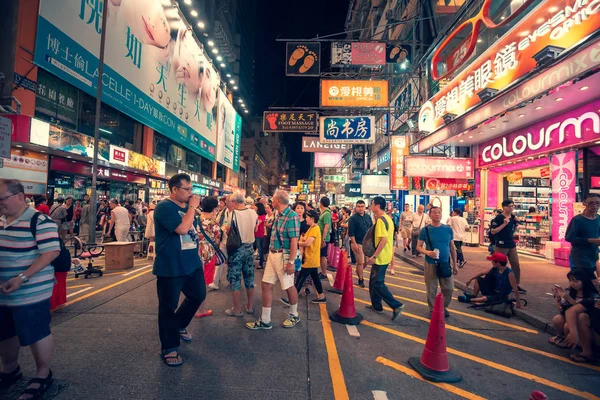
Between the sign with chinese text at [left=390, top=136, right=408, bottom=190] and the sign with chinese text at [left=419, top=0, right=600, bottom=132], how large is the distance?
725cm

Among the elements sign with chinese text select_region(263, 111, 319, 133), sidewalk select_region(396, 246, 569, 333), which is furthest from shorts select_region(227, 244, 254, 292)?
sign with chinese text select_region(263, 111, 319, 133)

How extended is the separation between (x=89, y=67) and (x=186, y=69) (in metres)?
10.9

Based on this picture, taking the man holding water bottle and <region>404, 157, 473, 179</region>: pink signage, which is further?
<region>404, 157, 473, 179</region>: pink signage

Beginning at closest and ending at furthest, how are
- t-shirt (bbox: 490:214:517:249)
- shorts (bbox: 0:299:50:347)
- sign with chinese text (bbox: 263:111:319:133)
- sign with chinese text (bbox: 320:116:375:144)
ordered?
shorts (bbox: 0:299:50:347), t-shirt (bbox: 490:214:517:249), sign with chinese text (bbox: 320:116:375:144), sign with chinese text (bbox: 263:111:319:133)

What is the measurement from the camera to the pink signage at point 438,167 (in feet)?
42.5

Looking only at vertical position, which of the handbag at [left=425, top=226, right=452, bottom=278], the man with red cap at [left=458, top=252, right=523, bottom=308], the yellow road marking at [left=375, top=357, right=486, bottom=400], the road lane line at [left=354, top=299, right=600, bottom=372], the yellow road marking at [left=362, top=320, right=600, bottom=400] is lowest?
the road lane line at [left=354, top=299, right=600, bottom=372]

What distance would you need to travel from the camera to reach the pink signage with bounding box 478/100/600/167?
9.06 metres

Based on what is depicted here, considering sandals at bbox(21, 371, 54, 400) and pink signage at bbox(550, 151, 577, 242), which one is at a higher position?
pink signage at bbox(550, 151, 577, 242)

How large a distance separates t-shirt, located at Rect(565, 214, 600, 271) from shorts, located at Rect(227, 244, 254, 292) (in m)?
5.32

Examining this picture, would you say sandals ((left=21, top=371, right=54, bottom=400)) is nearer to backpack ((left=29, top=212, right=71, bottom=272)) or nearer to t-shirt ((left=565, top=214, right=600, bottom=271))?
backpack ((left=29, top=212, right=71, bottom=272))

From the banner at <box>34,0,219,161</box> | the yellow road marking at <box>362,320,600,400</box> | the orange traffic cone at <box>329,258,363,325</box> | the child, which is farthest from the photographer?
the banner at <box>34,0,219,161</box>

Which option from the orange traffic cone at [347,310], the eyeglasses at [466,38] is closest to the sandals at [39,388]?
the orange traffic cone at [347,310]

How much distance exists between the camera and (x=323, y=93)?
54.3 feet

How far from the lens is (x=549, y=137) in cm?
1059
